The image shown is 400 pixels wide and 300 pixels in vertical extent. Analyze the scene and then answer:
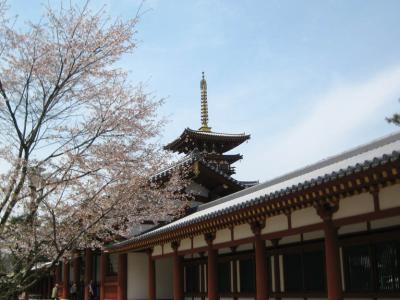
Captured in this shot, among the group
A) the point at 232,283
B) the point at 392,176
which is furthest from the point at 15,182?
the point at 232,283

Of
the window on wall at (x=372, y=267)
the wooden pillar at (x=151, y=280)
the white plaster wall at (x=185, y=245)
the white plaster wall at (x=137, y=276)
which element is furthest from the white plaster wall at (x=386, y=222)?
the white plaster wall at (x=137, y=276)

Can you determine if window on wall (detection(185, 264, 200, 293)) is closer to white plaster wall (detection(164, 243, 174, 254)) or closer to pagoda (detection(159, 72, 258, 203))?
white plaster wall (detection(164, 243, 174, 254))

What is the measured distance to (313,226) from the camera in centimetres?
A: 1159

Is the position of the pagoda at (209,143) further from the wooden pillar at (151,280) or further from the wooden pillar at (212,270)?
the wooden pillar at (212,270)

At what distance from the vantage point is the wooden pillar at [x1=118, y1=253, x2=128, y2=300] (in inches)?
829

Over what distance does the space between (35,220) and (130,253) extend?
13939 millimetres

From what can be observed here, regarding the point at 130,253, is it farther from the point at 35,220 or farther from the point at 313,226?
the point at 35,220

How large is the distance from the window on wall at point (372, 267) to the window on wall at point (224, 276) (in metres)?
5.55

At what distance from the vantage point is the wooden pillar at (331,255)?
424 inches

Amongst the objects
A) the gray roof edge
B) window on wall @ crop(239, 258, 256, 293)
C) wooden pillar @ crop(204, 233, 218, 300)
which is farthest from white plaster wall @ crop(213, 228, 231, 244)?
the gray roof edge

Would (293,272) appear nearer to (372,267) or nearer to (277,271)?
(277,271)

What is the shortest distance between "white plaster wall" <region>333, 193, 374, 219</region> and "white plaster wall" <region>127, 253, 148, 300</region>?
12548mm

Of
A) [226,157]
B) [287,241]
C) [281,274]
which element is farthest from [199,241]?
[226,157]

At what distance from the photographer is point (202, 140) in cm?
3716
